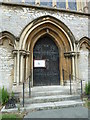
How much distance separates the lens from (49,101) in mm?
4340

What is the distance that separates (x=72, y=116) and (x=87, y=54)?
12.5 ft

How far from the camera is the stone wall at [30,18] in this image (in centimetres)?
516

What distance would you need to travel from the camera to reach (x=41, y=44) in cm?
595

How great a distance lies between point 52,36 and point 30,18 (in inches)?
58.0

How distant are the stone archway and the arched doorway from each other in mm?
247

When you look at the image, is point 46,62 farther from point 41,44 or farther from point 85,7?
point 85,7

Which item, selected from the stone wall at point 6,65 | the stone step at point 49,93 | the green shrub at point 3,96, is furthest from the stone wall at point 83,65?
the green shrub at point 3,96

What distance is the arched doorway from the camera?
5691 millimetres

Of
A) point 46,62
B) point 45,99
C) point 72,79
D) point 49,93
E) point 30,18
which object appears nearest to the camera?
point 45,99

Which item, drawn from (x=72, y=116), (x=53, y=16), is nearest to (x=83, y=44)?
(x=53, y=16)

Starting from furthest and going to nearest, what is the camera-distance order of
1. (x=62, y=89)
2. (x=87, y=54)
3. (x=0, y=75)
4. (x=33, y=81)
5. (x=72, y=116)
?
(x=87, y=54) → (x=33, y=81) → (x=62, y=89) → (x=0, y=75) → (x=72, y=116)

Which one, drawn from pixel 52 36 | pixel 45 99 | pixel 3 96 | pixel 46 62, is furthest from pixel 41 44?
pixel 3 96

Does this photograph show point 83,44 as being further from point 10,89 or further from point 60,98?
point 10,89

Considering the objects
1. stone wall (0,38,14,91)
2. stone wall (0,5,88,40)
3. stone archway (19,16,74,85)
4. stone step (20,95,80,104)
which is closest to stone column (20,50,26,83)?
stone archway (19,16,74,85)
